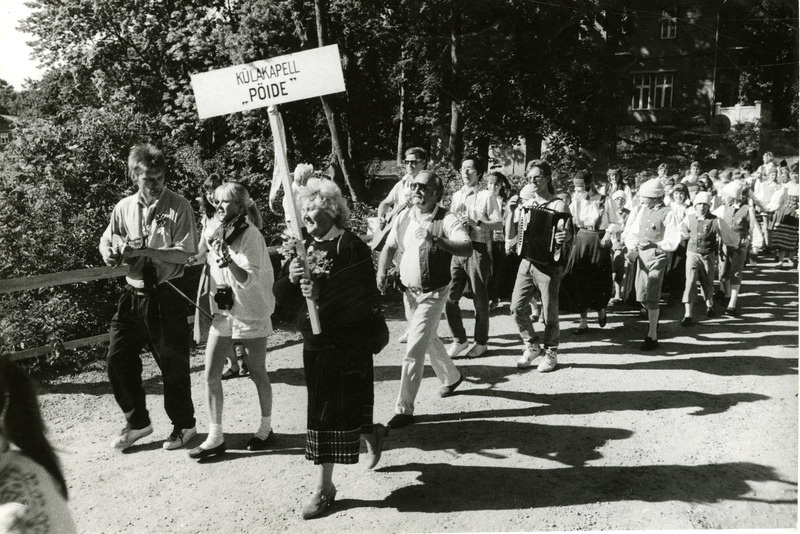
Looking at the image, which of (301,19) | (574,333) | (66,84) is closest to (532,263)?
(574,333)

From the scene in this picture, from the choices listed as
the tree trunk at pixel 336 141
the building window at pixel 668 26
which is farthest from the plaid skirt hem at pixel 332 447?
the building window at pixel 668 26

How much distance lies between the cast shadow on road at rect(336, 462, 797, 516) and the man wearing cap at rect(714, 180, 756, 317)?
16.8ft

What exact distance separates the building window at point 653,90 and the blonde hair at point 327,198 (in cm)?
2301

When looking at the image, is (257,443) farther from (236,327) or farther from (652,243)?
(652,243)

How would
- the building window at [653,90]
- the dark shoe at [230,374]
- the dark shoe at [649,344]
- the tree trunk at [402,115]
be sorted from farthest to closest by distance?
1. the building window at [653,90]
2. the tree trunk at [402,115]
3. the dark shoe at [649,344]
4. the dark shoe at [230,374]

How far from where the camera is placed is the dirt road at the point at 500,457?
3672mm

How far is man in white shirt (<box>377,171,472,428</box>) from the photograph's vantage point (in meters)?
4.83

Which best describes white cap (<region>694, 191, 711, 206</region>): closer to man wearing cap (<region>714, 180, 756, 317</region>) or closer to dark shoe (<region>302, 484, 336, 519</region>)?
man wearing cap (<region>714, 180, 756, 317</region>)

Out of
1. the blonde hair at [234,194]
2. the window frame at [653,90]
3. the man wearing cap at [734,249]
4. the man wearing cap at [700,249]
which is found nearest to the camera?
the blonde hair at [234,194]

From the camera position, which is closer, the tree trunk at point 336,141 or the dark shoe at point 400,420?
the dark shoe at point 400,420

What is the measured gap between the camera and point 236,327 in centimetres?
437

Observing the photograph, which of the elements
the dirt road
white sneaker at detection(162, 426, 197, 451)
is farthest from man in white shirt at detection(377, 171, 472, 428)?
white sneaker at detection(162, 426, 197, 451)

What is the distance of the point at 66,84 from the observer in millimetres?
18344

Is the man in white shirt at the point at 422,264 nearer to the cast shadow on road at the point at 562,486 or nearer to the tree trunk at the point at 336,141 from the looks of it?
the cast shadow on road at the point at 562,486
